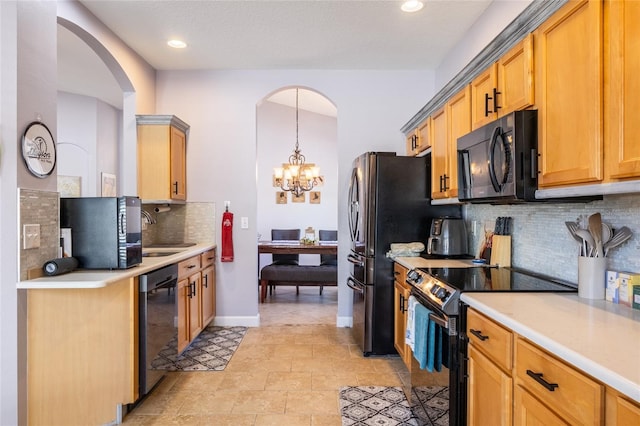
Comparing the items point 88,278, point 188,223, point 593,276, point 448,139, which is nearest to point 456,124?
point 448,139

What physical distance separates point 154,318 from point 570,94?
2.53 meters

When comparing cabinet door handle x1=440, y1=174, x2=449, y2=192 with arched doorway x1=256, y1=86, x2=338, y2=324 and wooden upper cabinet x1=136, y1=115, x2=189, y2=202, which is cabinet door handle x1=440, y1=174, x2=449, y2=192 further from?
arched doorway x1=256, y1=86, x2=338, y2=324

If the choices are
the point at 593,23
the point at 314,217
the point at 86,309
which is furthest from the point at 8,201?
the point at 314,217

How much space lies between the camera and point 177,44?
11.5 feet

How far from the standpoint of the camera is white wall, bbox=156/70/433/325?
163 inches

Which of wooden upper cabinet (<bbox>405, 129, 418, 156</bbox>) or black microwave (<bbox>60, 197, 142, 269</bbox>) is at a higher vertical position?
wooden upper cabinet (<bbox>405, 129, 418, 156</bbox>)

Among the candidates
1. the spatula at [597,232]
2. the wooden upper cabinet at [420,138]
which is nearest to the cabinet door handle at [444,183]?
the wooden upper cabinet at [420,138]

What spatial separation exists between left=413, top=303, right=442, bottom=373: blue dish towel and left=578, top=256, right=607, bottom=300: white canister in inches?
25.6

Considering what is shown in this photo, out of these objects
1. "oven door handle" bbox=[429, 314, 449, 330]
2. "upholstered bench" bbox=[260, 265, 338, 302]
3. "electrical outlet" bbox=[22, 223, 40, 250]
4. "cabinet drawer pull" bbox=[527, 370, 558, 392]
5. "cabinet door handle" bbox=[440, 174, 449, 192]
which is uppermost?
"cabinet door handle" bbox=[440, 174, 449, 192]

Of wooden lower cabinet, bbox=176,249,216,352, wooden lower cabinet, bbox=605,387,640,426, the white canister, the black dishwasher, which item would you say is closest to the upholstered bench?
wooden lower cabinet, bbox=176,249,216,352

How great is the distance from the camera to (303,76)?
4.18 meters

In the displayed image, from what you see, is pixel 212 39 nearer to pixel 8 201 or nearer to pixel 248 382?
pixel 8 201

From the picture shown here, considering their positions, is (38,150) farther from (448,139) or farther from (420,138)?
(420,138)

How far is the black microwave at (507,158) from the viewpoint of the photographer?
173 centimetres
